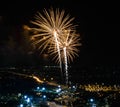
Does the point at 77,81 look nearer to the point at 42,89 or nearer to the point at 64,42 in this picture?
the point at 42,89

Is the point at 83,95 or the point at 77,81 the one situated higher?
the point at 77,81

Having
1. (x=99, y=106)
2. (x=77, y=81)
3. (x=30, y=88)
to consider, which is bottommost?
(x=99, y=106)

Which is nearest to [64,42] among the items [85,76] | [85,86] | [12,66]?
[12,66]

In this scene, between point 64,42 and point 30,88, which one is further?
point 30,88

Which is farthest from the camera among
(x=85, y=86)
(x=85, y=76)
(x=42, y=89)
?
(x=85, y=76)

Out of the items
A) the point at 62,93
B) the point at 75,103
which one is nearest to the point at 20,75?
the point at 62,93

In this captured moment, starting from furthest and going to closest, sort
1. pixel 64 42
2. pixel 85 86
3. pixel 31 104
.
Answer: pixel 85 86, pixel 31 104, pixel 64 42

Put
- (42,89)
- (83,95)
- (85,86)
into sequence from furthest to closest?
1. (85,86)
2. (83,95)
3. (42,89)

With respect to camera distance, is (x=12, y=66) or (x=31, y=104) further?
(x=12, y=66)

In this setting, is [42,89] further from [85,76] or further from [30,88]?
[85,76]
